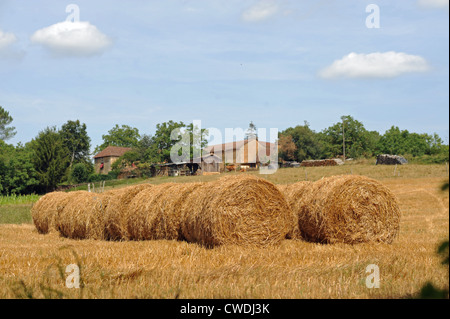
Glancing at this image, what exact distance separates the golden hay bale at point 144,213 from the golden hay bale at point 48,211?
179 inches

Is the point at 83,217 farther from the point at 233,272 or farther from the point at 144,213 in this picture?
the point at 233,272

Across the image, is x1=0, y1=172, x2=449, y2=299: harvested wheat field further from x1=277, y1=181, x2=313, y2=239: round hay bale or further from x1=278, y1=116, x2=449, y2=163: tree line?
x1=278, y1=116, x2=449, y2=163: tree line

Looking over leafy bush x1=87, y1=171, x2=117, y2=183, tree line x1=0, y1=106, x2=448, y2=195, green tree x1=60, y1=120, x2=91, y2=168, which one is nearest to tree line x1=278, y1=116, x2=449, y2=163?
tree line x1=0, y1=106, x2=448, y2=195

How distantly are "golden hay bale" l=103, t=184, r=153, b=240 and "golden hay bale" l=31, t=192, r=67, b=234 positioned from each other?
11.3 ft

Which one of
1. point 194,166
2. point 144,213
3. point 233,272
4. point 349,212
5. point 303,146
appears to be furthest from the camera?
point 303,146

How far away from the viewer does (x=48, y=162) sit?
224 feet

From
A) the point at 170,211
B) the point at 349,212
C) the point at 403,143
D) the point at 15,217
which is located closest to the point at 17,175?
the point at 15,217

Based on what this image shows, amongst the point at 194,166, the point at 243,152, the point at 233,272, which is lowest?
the point at 233,272

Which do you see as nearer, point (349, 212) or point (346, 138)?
point (349, 212)

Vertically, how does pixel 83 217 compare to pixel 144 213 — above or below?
below

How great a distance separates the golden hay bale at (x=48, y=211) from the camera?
16425mm

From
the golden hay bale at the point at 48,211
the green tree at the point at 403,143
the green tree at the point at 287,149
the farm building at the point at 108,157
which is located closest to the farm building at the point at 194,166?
the green tree at the point at 287,149

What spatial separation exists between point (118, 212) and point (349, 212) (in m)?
6.45

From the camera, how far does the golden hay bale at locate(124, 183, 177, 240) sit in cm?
1212
